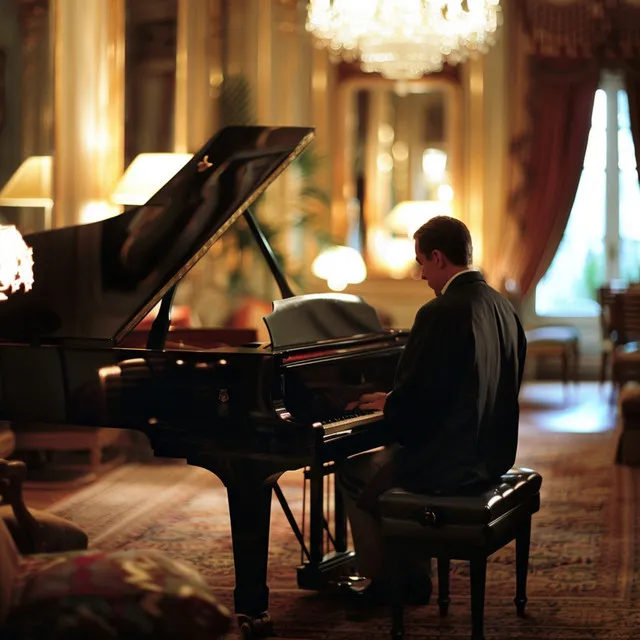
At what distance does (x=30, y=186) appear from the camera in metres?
6.72

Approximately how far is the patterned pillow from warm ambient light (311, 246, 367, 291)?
8036 millimetres

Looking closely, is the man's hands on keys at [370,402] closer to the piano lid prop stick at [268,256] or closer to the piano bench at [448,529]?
the piano bench at [448,529]

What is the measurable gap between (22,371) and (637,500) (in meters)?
3.38

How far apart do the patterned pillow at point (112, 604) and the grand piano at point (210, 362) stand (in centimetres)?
100

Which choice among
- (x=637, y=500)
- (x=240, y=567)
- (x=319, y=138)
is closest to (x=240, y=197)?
(x=240, y=567)

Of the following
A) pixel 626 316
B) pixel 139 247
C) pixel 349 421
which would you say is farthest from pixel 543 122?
pixel 349 421

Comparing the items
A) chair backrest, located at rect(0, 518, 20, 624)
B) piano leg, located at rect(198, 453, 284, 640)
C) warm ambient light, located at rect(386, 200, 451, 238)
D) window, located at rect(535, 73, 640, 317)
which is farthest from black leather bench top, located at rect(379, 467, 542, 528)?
window, located at rect(535, 73, 640, 317)

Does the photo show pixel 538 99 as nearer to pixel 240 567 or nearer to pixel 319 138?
pixel 319 138

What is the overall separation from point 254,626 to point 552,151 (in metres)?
8.22

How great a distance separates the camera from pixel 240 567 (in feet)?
11.5

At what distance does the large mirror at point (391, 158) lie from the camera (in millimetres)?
11016

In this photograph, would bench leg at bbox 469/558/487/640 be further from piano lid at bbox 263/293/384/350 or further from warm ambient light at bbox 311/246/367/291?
warm ambient light at bbox 311/246/367/291

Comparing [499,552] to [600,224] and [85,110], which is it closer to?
[85,110]

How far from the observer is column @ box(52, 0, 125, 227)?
7.10 meters
